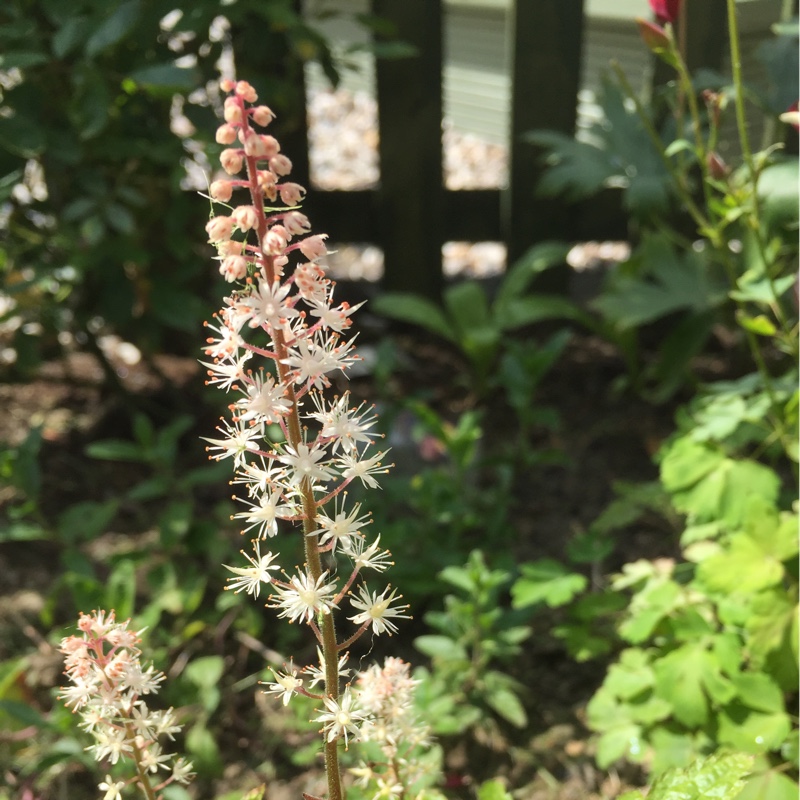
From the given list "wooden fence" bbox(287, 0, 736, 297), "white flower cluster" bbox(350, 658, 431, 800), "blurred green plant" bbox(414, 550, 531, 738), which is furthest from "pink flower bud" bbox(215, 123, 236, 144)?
"wooden fence" bbox(287, 0, 736, 297)

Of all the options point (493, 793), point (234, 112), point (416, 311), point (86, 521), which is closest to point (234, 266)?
point (234, 112)

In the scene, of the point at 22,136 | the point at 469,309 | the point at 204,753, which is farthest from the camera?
the point at 469,309

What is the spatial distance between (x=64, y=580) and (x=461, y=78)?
3.39 metres

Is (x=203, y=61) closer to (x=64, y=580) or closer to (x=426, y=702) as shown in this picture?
(x=64, y=580)

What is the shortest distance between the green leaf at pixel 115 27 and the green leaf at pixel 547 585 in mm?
1380

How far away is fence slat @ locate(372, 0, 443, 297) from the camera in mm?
2920

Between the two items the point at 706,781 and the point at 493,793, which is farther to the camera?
the point at 493,793

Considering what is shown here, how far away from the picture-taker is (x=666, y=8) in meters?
1.58

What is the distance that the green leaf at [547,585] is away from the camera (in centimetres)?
174

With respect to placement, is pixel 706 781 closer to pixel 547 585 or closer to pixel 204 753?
pixel 547 585

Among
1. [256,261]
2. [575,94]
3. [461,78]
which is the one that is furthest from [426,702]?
[461,78]

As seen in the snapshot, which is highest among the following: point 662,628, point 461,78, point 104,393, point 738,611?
point 461,78

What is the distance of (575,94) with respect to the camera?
296 centimetres

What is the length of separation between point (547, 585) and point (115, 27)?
1.44m
